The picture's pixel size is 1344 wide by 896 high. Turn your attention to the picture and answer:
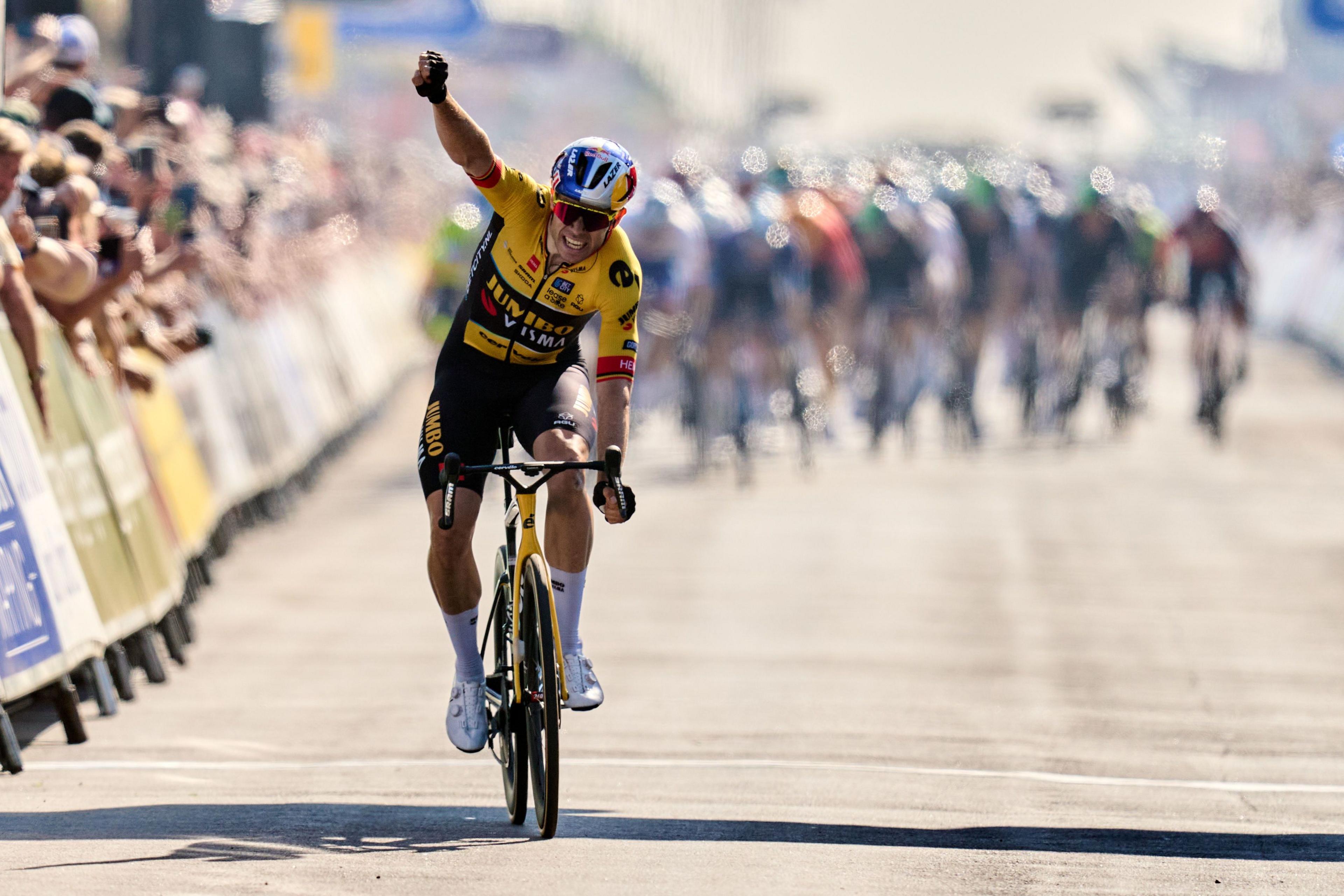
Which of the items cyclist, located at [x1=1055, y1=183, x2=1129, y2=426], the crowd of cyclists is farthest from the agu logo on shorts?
cyclist, located at [x1=1055, y1=183, x2=1129, y2=426]

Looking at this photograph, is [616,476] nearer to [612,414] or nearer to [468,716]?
[612,414]

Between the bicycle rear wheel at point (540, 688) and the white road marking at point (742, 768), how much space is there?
1.53 metres

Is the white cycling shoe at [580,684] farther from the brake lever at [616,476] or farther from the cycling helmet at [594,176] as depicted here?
the cycling helmet at [594,176]

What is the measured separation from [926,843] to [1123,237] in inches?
661

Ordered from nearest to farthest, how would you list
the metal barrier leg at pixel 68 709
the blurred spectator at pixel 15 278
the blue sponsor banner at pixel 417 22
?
the metal barrier leg at pixel 68 709 → the blurred spectator at pixel 15 278 → the blue sponsor banner at pixel 417 22

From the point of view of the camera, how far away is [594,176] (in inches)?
278

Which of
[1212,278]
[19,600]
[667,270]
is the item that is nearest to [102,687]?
[19,600]

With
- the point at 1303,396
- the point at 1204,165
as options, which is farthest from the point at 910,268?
the point at 1204,165

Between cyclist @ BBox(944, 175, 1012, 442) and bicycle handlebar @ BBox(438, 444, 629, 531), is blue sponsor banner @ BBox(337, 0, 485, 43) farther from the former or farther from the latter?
bicycle handlebar @ BBox(438, 444, 629, 531)

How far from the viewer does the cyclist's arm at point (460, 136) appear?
22.9 ft

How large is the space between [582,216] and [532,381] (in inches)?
23.7

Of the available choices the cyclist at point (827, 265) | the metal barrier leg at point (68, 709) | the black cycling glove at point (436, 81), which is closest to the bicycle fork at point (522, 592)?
the black cycling glove at point (436, 81)

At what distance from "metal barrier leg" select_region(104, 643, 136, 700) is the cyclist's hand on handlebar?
3768 mm

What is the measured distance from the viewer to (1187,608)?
1317 cm
